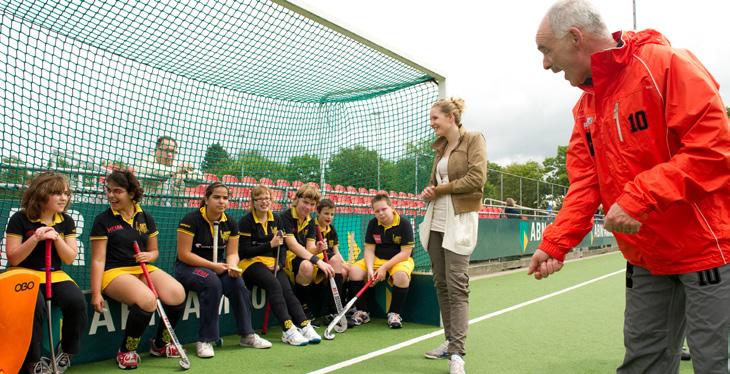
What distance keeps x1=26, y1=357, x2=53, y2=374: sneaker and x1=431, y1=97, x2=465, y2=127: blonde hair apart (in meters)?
3.12

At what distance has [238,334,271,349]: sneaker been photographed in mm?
4496

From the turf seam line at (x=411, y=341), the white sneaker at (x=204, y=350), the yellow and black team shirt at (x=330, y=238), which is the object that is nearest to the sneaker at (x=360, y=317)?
the yellow and black team shirt at (x=330, y=238)

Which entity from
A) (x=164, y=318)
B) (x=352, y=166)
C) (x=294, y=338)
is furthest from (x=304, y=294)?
(x=352, y=166)

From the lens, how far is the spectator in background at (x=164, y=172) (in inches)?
203

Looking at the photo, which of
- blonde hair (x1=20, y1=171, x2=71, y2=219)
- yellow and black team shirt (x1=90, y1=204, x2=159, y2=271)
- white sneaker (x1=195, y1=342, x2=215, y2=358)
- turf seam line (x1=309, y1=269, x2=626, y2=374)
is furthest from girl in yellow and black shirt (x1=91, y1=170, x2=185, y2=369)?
turf seam line (x1=309, y1=269, x2=626, y2=374)

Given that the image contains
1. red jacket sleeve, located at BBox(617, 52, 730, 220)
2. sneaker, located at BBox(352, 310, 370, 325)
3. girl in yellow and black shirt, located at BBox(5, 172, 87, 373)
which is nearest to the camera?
red jacket sleeve, located at BBox(617, 52, 730, 220)

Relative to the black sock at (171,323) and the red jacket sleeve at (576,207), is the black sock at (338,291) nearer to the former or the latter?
the black sock at (171,323)

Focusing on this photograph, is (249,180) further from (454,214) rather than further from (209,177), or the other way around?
(454,214)

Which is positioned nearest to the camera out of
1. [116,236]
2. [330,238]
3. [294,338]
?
[116,236]

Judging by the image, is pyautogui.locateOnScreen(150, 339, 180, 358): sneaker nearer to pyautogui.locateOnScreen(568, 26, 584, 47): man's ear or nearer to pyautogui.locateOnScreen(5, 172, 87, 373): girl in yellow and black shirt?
pyautogui.locateOnScreen(5, 172, 87, 373): girl in yellow and black shirt

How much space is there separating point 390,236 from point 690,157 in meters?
4.30

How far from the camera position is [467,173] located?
3.90 m

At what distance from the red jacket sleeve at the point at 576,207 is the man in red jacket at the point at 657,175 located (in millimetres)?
11

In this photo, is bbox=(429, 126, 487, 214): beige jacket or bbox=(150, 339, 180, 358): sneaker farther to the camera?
bbox=(150, 339, 180, 358): sneaker
